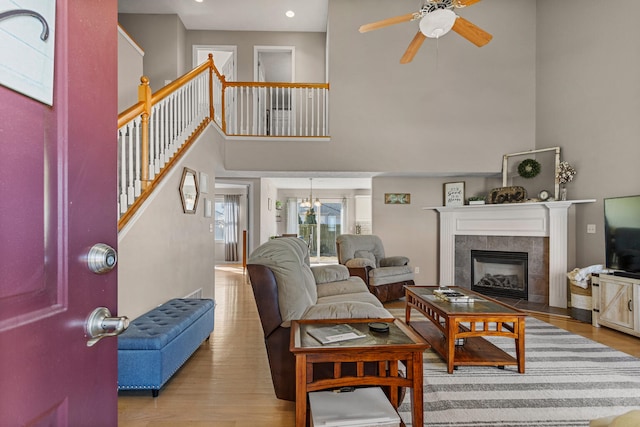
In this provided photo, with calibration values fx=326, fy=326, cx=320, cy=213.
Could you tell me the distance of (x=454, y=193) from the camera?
6.07m

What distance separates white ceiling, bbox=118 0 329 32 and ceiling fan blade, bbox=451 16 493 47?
3376 mm

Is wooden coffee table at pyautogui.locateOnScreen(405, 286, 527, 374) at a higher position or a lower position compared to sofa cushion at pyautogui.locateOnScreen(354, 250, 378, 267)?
lower

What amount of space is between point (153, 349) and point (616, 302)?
4491 millimetres

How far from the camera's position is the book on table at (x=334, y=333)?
5.54 ft

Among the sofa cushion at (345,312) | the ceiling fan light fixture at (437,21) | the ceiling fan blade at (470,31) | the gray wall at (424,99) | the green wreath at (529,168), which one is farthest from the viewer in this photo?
the gray wall at (424,99)

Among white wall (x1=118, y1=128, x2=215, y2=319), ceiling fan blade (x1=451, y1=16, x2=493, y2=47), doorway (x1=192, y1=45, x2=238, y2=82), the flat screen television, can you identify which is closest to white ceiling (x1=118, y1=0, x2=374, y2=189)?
doorway (x1=192, y1=45, x2=238, y2=82)

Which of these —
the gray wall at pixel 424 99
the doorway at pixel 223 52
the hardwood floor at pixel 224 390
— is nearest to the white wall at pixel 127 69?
the gray wall at pixel 424 99

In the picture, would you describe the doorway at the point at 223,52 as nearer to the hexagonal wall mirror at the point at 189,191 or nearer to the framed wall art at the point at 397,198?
the hexagonal wall mirror at the point at 189,191

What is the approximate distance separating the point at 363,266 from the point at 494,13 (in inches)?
186

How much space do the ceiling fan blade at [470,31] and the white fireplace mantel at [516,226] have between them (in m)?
2.65

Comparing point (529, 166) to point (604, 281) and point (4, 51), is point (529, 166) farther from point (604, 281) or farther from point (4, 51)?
point (4, 51)

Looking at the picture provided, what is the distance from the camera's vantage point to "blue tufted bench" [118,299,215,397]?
7.18ft

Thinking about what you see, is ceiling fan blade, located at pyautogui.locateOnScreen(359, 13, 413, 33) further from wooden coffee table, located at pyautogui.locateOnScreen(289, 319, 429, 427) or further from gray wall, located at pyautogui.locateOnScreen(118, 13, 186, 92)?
gray wall, located at pyautogui.locateOnScreen(118, 13, 186, 92)

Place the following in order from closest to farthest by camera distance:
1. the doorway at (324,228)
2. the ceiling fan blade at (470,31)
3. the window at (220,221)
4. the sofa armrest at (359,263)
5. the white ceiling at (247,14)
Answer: the ceiling fan blade at (470,31) → the sofa armrest at (359,263) → the white ceiling at (247,14) → the window at (220,221) → the doorway at (324,228)
